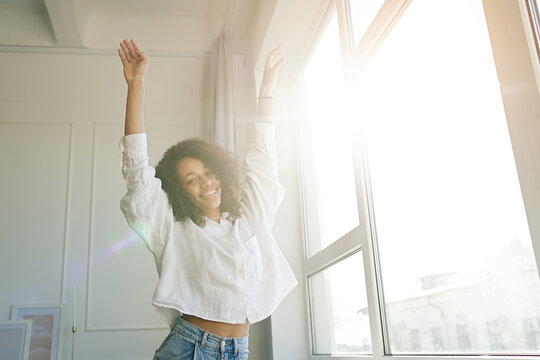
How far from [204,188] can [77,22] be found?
190 cm

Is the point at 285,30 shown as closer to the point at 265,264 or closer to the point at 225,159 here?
the point at 225,159

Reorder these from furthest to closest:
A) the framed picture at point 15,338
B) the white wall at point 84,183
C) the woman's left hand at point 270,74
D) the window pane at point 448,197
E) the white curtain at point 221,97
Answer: the white curtain at point 221,97
the white wall at point 84,183
the framed picture at point 15,338
the woman's left hand at point 270,74
the window pane at point 448,197

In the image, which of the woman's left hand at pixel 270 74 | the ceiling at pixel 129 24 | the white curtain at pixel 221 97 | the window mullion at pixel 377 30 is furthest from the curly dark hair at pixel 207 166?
the ceiling at pixel 129 24

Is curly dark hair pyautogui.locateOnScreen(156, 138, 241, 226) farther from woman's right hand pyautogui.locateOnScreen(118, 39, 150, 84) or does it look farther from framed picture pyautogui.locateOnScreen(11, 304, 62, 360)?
framed picture pyautogui.locateOnScreen(11, 304, 62, 360)

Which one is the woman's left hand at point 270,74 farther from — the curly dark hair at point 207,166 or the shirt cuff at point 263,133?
the curly dark hair at point 207,166

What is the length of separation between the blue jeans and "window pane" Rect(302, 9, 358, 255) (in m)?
0.83

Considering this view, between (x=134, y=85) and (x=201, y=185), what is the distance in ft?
1.31

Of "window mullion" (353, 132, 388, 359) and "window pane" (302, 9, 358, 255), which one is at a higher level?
"window pane" (302, 9, 358, 255)

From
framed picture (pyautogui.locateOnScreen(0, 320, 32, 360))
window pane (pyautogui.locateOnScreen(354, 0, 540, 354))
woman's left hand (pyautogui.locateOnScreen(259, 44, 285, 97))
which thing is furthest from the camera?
framed picture (pyautogui.locateOnScreen(0, 320, 32, 360))

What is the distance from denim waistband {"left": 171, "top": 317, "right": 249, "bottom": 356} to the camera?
5.35ft

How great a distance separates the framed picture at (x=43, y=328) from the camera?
2.90 metres

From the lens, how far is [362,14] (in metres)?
2.19

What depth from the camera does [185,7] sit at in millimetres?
3543

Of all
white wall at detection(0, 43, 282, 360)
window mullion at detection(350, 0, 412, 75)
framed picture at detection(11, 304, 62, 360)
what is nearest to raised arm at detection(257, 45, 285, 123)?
window mullion at detection(350, 0, 412, 75)
